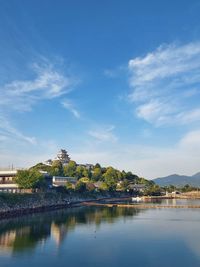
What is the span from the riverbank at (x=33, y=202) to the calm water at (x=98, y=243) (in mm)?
3172

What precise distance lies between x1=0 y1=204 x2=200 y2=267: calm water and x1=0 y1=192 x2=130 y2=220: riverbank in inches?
125

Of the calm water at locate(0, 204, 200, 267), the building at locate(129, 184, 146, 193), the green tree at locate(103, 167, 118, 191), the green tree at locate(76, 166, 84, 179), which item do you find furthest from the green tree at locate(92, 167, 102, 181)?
the calm water at locate(0, 204, 200, 267)

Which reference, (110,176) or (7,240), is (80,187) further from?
(7,240)

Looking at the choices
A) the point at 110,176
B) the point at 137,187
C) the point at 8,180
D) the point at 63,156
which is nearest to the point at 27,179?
the point at 8,180

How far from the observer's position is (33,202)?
184 ft

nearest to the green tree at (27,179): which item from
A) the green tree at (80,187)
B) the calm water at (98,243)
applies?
the calm water at (98,243)

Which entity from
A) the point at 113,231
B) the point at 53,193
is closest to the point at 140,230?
the point at 113,231

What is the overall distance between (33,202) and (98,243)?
89.9ft

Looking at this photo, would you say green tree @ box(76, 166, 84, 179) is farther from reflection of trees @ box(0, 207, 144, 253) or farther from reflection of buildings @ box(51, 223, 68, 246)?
reflection of buildings @ box(51, 223, 68, 246)

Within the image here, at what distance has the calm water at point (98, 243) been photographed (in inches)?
960

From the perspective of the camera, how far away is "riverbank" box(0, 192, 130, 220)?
154 ft

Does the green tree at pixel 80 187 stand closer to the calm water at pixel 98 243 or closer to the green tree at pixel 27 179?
the green tree at pixel 27 179

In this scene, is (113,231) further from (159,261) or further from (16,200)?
(16,200)

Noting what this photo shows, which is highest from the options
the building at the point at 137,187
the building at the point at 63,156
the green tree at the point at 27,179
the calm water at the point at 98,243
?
the building at the point at 63,156
